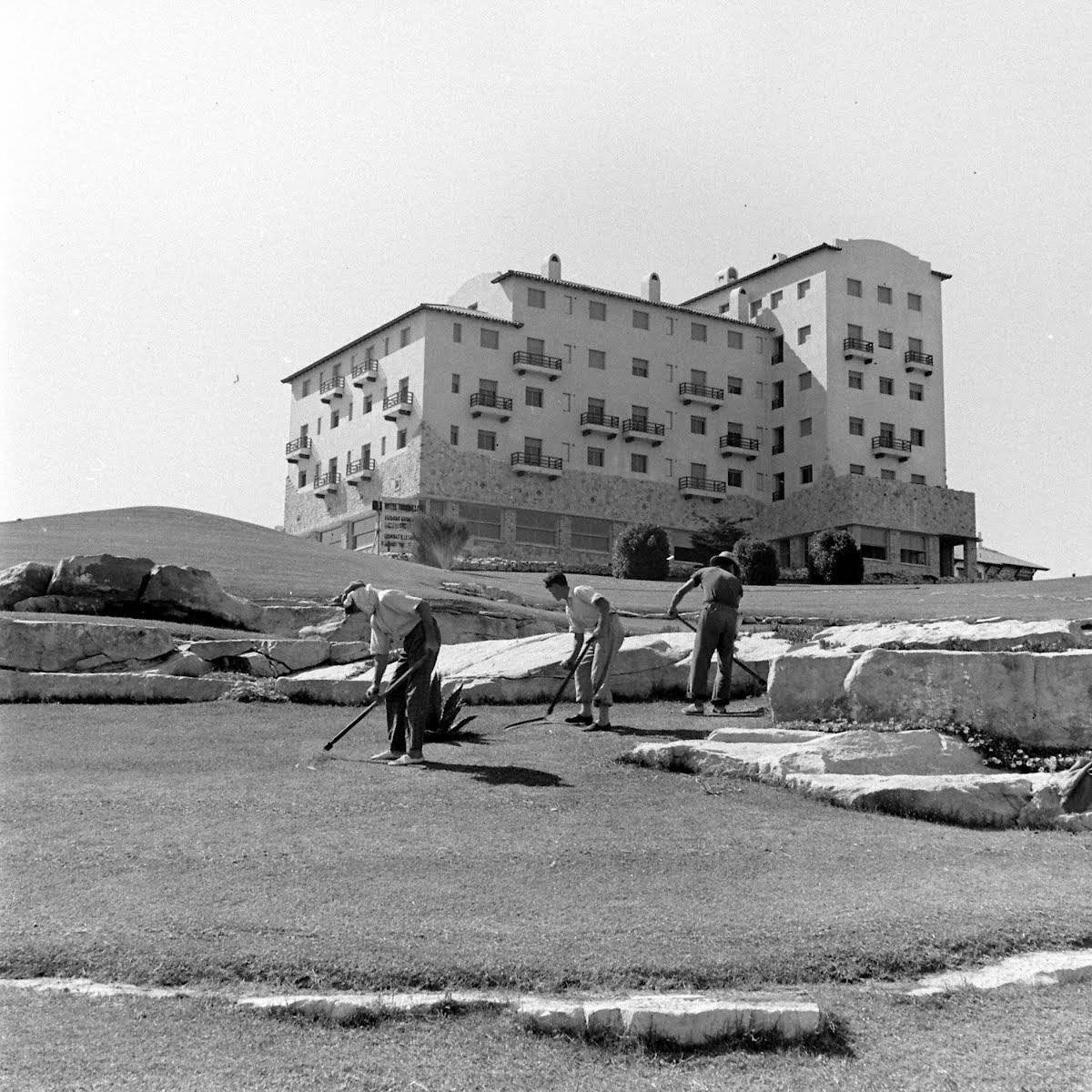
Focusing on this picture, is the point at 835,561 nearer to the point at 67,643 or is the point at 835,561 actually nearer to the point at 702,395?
the point at 702,395

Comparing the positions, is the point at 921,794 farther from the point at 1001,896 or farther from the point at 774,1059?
the point at 774,1059

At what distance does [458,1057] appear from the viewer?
5133mm

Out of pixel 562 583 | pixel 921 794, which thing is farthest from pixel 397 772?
pixel 921 794

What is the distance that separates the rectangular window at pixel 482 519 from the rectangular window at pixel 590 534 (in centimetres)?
487

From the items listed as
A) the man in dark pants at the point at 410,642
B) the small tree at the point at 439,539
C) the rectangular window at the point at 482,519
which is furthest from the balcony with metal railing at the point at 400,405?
the man in dark pants at the point at 410,642

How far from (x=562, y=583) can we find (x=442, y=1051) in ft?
27.2

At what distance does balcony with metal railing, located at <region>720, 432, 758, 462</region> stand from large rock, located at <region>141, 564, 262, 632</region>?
57580 mm

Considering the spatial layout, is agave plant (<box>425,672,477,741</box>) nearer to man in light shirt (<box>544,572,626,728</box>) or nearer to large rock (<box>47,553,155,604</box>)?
man in light shirt (<box>544,572,626,728</box>)

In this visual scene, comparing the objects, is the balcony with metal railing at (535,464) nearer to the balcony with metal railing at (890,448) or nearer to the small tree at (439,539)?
the small tree at (439,539)

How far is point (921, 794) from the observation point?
9641mm

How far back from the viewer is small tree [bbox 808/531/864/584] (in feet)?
206

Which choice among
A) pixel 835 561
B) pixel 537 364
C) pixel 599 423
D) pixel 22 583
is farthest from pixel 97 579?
pixel 599 423

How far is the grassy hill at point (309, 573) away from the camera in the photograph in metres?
27.2

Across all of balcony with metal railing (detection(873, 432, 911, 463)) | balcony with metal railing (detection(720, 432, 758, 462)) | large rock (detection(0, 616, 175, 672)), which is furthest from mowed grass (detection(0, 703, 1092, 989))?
balcony with metal railing (detection(873, 432, 911, 463))
